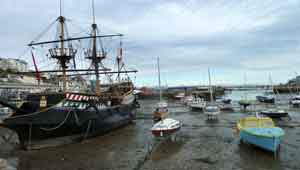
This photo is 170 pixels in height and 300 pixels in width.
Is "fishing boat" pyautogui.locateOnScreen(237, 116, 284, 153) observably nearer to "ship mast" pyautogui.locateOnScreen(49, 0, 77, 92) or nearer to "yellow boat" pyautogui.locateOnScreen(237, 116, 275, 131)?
"yellow boat" pyautogui.locateOnScreen(237, 116, 275, 131)

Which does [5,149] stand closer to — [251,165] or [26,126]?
[26,126]

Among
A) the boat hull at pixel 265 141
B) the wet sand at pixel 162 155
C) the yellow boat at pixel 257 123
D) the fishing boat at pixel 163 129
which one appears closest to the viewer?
the wet sand at pixel 162 155

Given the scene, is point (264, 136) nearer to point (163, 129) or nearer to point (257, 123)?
point (257, 123)

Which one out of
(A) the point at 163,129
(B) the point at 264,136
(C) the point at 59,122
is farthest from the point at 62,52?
(B) the point at 264,136

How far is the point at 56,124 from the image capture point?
13.0 m

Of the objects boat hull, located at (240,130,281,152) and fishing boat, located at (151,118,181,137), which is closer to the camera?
boat hull, located at (240,130,281,152)

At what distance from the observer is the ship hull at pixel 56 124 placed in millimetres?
12445

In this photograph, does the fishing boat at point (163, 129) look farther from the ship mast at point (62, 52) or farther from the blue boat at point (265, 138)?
the ship mast at point (62, 52)

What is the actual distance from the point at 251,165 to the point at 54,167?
9.38 metres

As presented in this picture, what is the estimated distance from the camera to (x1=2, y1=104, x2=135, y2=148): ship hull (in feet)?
40.8

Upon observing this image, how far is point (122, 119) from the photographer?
21031 millimetres

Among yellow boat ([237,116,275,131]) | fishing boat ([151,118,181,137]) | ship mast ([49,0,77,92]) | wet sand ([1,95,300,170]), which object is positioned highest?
ship mast ([49,0,77,92])

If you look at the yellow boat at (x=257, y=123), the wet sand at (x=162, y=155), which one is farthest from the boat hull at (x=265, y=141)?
the yellow boat at (x=257, y=123)

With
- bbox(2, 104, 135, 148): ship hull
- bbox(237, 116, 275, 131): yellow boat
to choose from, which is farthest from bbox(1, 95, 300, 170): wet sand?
bbox(237, 116, 275, 131): yellow boat
